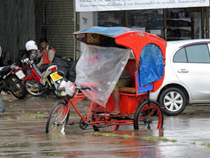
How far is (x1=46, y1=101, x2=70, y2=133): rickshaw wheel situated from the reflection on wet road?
0.13 metres

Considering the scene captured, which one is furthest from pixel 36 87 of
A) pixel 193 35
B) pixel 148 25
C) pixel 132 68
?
pixel 193 35

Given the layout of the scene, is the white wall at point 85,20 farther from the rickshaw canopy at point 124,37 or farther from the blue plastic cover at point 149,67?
the blue plastic cover at point 149,67

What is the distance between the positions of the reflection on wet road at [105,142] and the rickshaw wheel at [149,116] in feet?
0.83

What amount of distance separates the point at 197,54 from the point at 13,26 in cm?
897

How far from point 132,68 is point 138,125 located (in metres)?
1.29

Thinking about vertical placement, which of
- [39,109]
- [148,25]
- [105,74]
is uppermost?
[148,25]

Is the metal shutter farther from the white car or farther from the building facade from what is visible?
the white car

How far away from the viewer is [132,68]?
8.45m

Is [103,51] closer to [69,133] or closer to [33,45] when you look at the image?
[69,133]

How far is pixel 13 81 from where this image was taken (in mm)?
12133

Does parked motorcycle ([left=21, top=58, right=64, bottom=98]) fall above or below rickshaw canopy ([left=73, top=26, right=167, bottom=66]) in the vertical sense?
below

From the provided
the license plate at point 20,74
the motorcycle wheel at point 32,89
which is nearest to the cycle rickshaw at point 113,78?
the license plate at point 20,74

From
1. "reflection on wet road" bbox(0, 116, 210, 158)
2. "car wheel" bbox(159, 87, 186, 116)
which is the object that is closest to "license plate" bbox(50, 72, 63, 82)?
"car wheel" bbox(159, 87, 186, 116)

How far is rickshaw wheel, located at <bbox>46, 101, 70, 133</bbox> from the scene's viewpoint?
7152 mm
